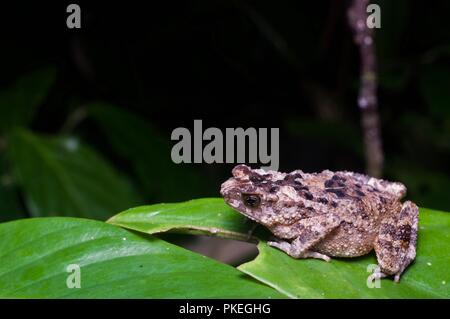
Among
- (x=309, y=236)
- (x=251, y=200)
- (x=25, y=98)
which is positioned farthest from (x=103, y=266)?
(x=25, y=98)

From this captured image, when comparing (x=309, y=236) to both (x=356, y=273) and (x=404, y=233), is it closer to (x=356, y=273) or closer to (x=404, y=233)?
(x=356, y=273)

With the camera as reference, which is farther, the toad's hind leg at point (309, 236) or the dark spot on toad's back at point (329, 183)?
the dark spot on toad's back at point (329, 183)

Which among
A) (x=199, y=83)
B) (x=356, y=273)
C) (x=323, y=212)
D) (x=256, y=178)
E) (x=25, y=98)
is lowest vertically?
(x=356, y=273)

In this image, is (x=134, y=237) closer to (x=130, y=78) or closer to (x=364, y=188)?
(x=364, y=188)

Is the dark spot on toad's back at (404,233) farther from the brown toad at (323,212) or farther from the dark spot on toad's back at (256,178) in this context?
the dark spot on toad's back at (256,178)

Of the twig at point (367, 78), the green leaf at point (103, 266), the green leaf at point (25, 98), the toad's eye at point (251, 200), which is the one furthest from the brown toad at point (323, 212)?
the green leaf at point (25, 98)

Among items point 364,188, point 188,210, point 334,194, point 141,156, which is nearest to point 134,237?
point 188,210
